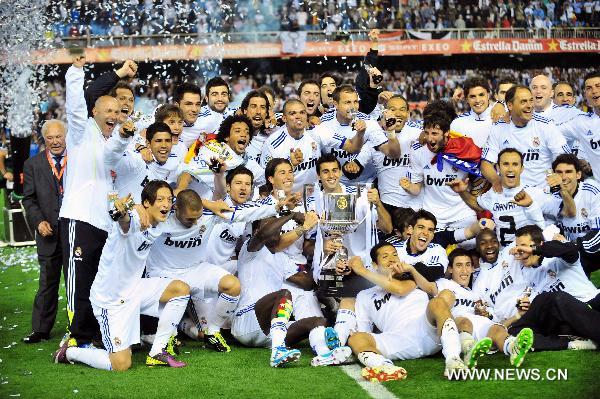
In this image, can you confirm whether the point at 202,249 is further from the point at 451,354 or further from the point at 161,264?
the point at 451,354

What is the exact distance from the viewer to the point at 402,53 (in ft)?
99.3

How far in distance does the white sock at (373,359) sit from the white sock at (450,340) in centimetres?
37

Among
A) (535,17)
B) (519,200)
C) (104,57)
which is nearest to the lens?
(519,200)

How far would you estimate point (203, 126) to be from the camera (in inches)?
358

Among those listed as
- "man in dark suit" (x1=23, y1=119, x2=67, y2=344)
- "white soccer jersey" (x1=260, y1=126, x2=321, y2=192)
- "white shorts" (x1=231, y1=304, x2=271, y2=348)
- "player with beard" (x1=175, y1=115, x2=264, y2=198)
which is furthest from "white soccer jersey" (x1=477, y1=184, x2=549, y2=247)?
"man in dark suit" (x1=23, y1=119, x2=67, y2=344)

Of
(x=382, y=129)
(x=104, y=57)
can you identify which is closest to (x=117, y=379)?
(x=382, y=129)

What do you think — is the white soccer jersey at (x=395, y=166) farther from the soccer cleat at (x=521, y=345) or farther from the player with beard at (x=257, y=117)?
the soccer cleat at (x=521, y=345)

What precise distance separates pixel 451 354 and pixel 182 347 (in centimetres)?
231

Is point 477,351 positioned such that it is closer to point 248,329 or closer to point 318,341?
point 318,341

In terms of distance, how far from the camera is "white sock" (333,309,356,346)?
22.1 ft

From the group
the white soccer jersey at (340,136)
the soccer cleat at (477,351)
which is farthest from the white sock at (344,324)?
the white soccer jersey at (340,136)

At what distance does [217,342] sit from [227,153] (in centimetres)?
161

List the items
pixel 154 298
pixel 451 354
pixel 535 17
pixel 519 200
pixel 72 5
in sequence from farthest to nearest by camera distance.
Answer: pixel 535 17, pixel 72 5, pixel 519 200, pixel 154 298, pixel 451 354

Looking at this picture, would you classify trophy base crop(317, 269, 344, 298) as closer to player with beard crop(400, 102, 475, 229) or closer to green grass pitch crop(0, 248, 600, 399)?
green grass pitch crop(0, 248, 600, 399)
